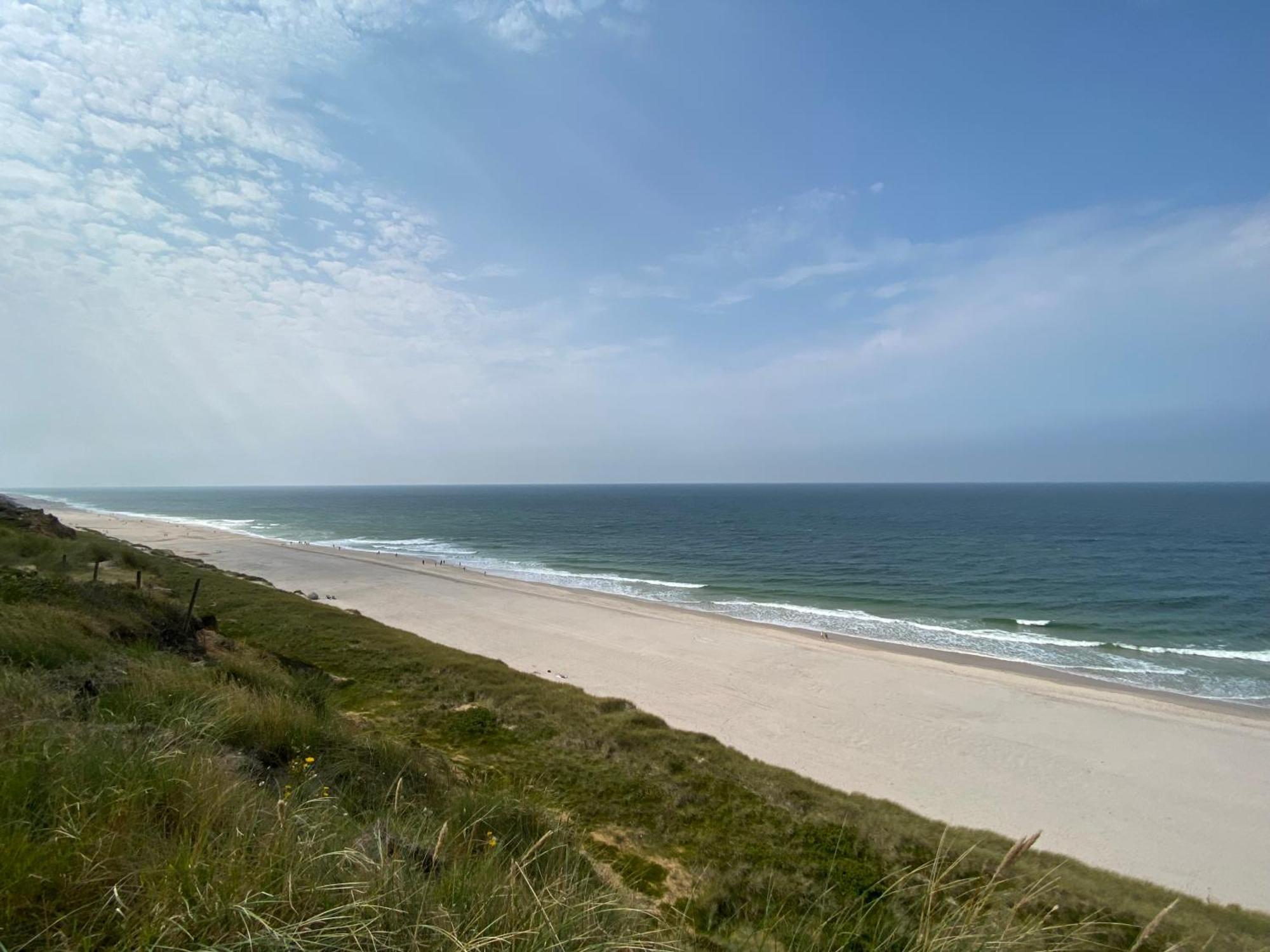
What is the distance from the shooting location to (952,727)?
1794cm

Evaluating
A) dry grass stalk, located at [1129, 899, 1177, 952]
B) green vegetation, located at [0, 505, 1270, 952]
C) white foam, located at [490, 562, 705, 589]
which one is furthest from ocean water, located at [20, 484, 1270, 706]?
dry grass stalk, located at [1129, 899, 1177, 952]

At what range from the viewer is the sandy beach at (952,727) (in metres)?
12.7

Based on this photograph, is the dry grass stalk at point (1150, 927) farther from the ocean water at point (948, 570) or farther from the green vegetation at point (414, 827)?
the ocean water at point (948, 570)

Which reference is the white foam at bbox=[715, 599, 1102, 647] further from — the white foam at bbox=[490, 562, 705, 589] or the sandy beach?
the white foam at bbox=[490, 562, 705, 589]

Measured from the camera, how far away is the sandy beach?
12672 millimetres

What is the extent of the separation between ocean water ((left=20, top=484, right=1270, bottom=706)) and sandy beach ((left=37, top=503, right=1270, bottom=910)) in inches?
198

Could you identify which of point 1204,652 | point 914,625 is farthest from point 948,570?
point 1204,652

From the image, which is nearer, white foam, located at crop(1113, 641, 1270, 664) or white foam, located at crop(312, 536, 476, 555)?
white foam, located at crop(1113, 641, 1270, 664)

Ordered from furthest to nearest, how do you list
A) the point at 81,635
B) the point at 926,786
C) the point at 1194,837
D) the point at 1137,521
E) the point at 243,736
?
1. the point at 1137,521
2. the point at 926,786
3. the point at 1194,837
4. the point at 81,635
5. the point at 243,736

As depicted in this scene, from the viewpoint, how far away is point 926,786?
46.2 feet

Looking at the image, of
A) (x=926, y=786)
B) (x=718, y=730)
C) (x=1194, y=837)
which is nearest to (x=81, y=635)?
(x=718, y=730)

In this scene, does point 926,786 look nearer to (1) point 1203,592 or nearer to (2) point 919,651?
(2) point 919,651

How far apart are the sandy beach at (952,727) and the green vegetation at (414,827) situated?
3004mm

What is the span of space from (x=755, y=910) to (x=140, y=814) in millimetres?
6219
